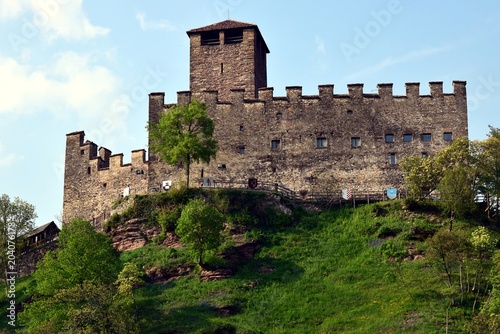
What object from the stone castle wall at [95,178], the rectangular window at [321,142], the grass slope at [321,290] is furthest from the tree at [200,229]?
the rectangular window at [321,142]

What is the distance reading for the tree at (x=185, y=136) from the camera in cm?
7431

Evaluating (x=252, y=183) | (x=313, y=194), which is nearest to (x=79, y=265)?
(x=252, y=183)

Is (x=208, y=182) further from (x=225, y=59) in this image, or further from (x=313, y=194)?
(x=225, y=59)

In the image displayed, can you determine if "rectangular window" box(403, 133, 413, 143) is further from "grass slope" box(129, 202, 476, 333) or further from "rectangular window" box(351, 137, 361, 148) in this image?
"grass slope" box(129, 202, 476, 333)

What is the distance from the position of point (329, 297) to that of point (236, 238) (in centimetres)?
1093

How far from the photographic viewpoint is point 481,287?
59.8m

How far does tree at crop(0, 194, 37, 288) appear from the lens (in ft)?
256

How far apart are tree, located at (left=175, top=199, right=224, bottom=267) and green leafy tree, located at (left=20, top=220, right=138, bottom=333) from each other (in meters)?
5.08

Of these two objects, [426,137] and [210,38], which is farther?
[210,38]

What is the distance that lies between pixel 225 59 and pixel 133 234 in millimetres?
20732

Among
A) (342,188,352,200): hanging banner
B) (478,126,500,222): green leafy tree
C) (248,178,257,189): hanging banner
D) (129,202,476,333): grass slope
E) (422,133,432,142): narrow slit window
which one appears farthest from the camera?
(422,133,432,142): narrow slit window

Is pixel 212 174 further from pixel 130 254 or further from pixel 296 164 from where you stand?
pixel 130 254

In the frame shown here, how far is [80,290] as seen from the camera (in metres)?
58.4

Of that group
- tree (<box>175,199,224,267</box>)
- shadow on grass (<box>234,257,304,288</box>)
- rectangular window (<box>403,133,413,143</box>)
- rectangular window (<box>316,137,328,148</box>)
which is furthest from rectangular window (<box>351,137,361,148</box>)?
tree (<box>175,199,224,267</box>)
